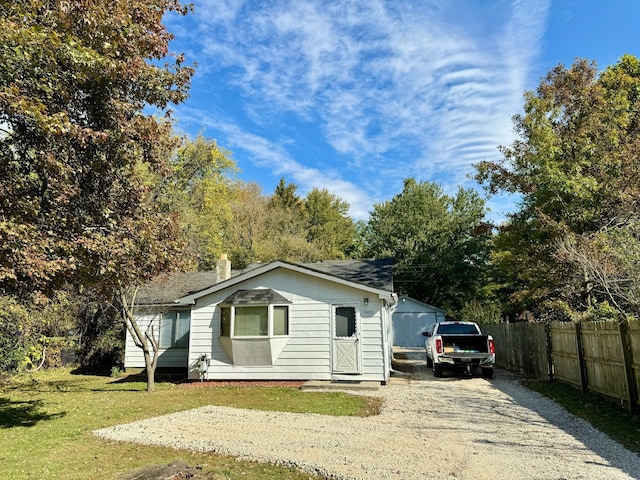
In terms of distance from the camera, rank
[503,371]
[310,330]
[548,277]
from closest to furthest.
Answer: [310,330], [503,371], [548,277]

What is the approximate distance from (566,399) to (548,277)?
8.43m

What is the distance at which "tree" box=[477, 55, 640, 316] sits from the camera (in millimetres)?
15656

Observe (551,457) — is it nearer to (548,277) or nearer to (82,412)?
(82,412)

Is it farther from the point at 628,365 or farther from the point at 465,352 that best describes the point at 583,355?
the point at 465,352

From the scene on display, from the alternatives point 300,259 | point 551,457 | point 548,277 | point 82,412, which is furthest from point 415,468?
point 300,259

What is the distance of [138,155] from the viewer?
744 centimetres

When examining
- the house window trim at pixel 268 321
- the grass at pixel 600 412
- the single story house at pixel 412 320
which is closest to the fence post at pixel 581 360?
the grass at pixel 600 412

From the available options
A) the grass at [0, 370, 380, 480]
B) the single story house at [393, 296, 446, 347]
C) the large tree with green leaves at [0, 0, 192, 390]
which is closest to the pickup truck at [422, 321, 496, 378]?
the grass at [0, 370, 380, 480]

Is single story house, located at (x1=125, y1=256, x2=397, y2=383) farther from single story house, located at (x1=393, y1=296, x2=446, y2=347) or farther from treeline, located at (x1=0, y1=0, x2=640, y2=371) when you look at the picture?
single story house, located at (x1=393, y1=296, x2=446, y2=347)

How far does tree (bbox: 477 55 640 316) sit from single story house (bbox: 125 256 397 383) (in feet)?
24.4

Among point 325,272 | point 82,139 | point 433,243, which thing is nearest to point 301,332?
point 325,272

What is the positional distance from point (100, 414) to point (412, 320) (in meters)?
25.2

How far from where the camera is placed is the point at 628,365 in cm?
755

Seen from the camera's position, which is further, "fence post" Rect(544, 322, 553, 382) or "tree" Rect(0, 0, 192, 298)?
"fence post" Rect(544, 322, 553, 382)
